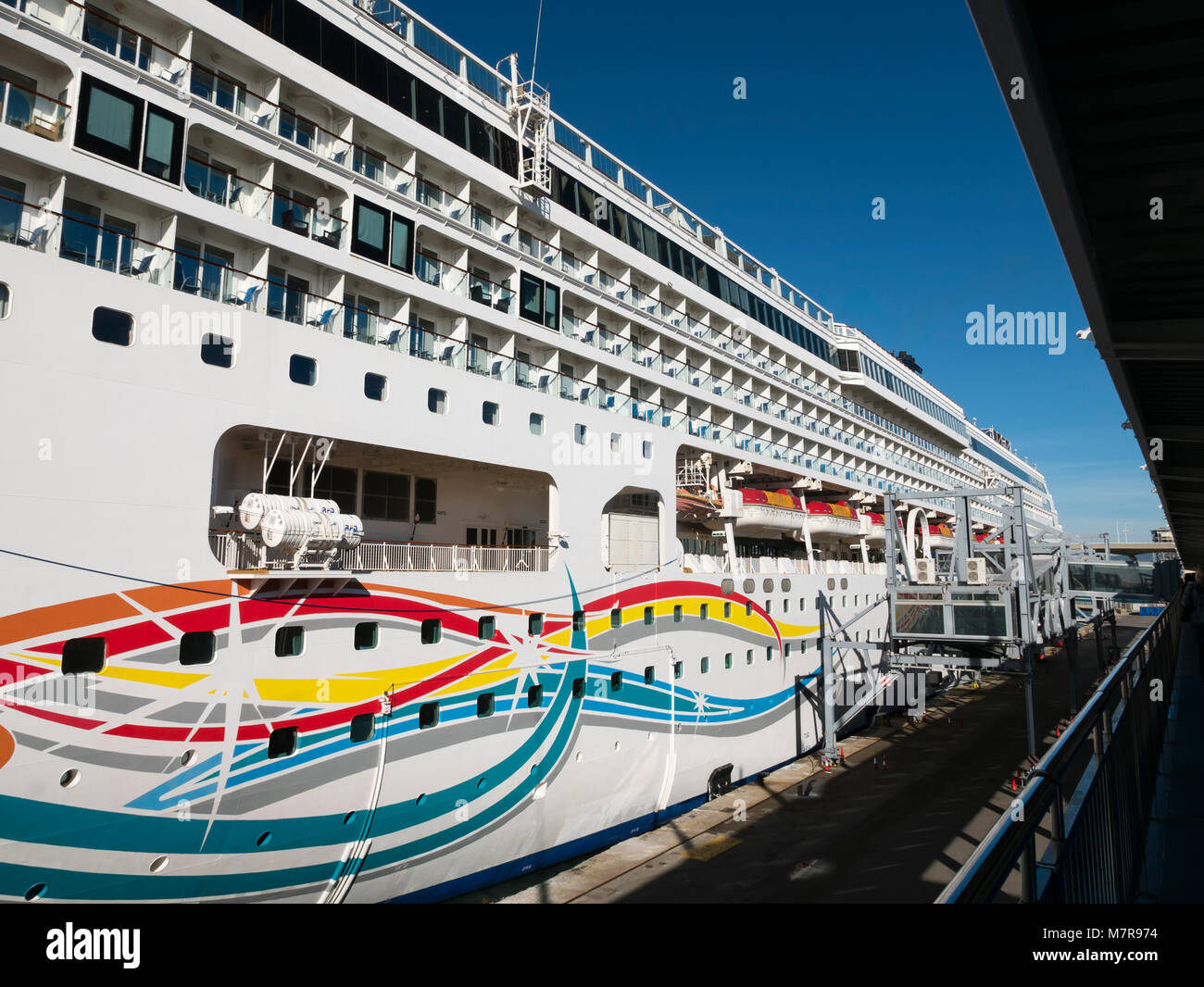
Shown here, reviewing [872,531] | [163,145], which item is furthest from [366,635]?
[872,531]

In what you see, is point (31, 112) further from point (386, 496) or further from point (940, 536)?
point (940, 536)

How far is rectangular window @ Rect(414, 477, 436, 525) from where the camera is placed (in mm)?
13883

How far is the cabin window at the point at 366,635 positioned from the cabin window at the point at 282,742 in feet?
4.26

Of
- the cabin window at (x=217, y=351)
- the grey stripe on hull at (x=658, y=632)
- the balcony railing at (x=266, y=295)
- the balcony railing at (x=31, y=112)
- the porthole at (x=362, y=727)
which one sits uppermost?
the balcony railing at (x=31, y=112)

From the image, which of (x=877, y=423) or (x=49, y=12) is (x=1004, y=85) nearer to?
(x=49, y=12)

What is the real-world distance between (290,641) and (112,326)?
163 inches

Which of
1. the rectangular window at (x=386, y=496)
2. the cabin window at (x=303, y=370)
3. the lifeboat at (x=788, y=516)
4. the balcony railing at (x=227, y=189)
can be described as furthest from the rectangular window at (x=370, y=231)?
the lifeboat at (x=788, y=516)

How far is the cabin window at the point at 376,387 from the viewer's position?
10820mm

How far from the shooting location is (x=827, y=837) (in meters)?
14.0

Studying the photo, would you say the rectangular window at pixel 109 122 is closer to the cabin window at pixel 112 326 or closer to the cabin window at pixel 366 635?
the cabin window at pixel 112 326

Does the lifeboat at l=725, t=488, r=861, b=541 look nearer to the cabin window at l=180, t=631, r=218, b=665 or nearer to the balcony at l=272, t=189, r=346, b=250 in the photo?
the balcony at l=272, t=189, r=346, b=250

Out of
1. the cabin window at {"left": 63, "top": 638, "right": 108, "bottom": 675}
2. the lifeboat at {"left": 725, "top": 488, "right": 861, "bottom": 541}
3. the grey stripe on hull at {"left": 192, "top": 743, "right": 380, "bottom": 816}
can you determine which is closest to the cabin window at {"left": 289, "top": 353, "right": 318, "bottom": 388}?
the cabin window at {"left": 63, "top": 638, "right": 108, "bottom": 675}

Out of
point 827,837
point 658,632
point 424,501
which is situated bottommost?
point 827,837

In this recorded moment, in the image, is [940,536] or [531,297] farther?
[940,536]
